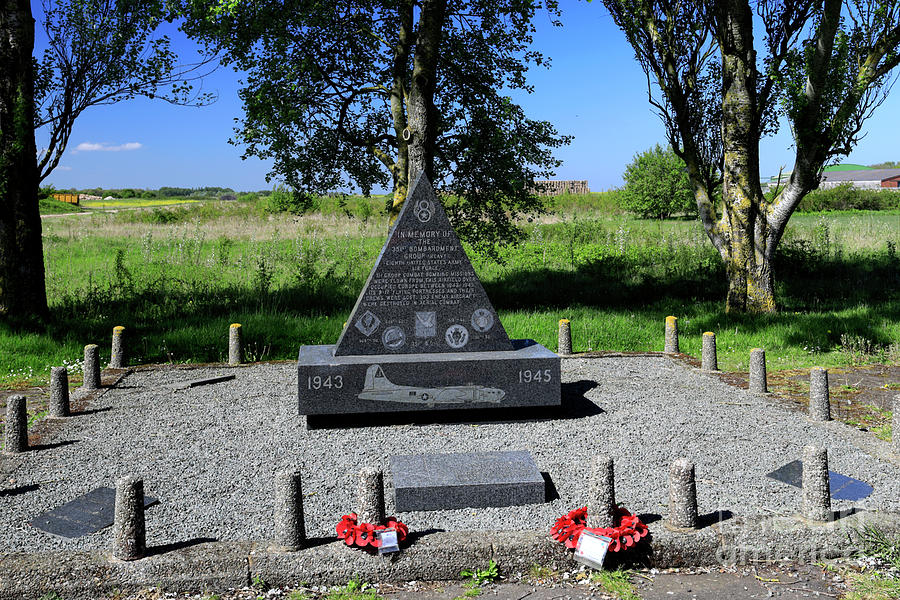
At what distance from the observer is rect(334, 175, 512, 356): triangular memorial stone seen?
27.9ft

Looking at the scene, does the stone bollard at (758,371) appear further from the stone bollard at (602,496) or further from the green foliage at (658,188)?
the green foliage at (658,188)

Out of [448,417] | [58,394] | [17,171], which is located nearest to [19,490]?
[58,394]

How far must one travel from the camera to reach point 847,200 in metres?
47.8

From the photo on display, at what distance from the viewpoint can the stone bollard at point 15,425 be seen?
7242 millimetres

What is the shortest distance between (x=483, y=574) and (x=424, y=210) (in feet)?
14.5

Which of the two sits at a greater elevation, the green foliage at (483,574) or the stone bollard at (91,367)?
the stone bollard at (91,367)

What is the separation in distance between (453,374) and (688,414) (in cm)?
261

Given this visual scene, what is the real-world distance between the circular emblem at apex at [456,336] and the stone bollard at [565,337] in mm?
3419

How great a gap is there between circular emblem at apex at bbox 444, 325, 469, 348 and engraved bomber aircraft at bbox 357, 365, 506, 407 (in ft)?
1.66

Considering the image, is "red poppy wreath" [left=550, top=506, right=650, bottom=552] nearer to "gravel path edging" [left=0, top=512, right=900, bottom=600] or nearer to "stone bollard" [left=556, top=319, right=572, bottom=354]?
"gravel path edging" [left=0, top=512, right=900, bottom=600]

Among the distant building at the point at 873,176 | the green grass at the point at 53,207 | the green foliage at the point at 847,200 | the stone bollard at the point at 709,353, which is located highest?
the distant building at the point at 873,176

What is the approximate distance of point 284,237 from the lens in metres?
27.2

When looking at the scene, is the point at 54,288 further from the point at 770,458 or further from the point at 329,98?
the point at 770,458

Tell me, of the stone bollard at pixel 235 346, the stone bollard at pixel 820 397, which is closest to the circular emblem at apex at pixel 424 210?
the stone bollard at pixel 235 346
